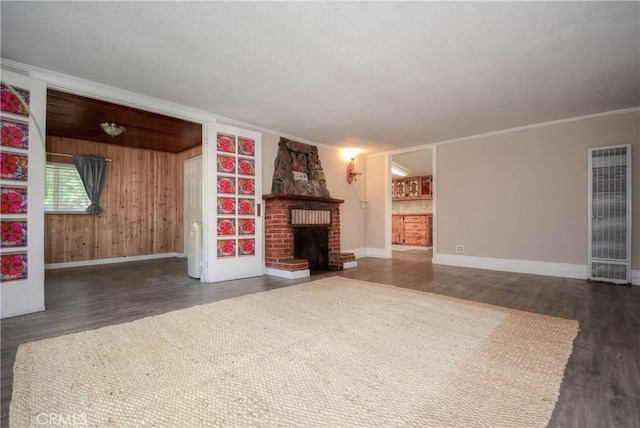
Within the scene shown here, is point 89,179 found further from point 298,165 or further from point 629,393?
point 629,393

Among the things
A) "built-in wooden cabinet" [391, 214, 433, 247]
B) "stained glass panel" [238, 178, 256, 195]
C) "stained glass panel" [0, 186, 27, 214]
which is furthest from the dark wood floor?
"built-in wooden cabinet" [391, 214, 433, 247]

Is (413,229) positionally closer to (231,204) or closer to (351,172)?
(351,172)

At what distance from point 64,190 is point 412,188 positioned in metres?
8.56

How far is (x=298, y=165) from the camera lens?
5312 millimetres

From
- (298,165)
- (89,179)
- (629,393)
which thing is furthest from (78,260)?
(629,393)

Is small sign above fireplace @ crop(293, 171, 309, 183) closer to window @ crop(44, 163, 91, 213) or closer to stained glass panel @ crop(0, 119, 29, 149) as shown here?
stained glass panel @ crop(0, 119, 29, 149)

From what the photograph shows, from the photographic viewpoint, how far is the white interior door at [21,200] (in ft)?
8.55

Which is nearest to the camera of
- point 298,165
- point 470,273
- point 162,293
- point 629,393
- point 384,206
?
→ point 629,393

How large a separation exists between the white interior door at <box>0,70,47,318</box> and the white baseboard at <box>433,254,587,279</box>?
18.2 ft

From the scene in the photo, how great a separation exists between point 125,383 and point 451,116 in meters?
4.42

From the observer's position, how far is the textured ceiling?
2006 mm

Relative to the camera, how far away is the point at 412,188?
30.6ft

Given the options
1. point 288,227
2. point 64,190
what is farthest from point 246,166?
point 64,190

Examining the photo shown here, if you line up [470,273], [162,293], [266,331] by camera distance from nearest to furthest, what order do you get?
1. [266,331]
2. [162,293]
3. [470,273]
